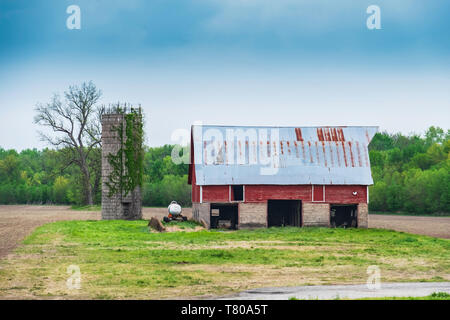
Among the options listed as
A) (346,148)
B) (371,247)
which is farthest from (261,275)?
(346,148)

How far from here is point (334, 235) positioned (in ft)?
129

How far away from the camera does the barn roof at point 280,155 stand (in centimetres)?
4541

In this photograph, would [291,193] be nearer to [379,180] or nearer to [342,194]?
[342,194]

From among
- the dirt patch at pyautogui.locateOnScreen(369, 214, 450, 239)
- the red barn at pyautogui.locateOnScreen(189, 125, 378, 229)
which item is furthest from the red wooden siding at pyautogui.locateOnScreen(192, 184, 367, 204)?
the dirt patch at pyautogui.locateOnScreen(369, 214, 450, 239)

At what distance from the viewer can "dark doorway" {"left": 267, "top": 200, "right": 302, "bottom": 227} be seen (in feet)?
157

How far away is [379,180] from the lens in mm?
96375

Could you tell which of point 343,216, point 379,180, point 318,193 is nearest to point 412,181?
point 379,180

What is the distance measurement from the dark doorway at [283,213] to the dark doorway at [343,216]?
9.99 feet

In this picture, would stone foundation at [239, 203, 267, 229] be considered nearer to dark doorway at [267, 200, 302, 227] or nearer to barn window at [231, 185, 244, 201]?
barn window at [231, 185, 244, 201]

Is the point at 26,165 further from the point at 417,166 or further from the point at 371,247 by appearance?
the point at 371,247

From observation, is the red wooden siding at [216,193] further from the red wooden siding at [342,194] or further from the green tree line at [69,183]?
the green tree line at [69,183]

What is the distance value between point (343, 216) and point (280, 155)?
7.14 meters

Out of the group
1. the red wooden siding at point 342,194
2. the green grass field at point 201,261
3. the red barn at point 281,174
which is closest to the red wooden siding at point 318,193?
the red barn at point 281,174
